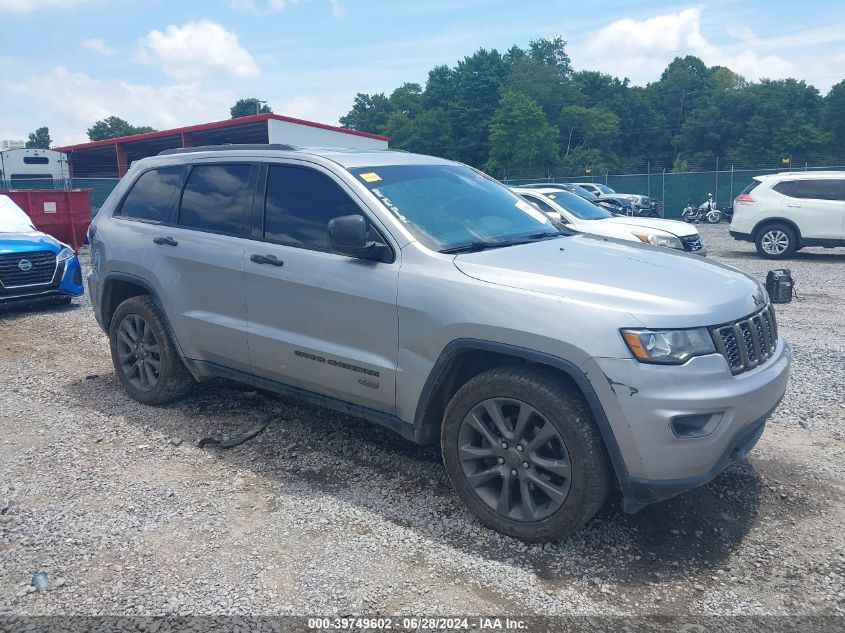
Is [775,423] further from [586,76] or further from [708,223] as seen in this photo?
[586,76]

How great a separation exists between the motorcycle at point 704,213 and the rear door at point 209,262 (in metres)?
26.1

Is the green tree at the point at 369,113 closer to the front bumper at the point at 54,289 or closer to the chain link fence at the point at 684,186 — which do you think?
the chain link fence at the point at 684,186

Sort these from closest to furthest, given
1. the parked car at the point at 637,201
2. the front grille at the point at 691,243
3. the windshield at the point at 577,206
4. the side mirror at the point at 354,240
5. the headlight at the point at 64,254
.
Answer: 1. the side mirror at the point at 354,240
2. the headlight at the point at 64,254
3. the front grille at the point at 691,243
4. the windshield at the point at 577,206
5. the parked car at the point at 637,201

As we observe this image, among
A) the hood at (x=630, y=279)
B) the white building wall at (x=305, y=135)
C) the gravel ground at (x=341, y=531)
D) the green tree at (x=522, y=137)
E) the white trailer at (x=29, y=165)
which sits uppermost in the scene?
the green tree at (x=522, y=137)

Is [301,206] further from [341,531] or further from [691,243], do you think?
[691,243]

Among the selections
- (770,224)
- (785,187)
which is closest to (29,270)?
(770,224)

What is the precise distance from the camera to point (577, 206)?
40.2 ft

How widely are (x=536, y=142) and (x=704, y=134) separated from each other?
652 inches

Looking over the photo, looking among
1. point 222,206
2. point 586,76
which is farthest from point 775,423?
point 586,76

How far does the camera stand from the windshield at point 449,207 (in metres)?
4.09

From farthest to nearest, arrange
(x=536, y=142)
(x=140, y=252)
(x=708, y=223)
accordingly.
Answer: (x=536, y=142), (x=708, y=223), (x=140, y=252)

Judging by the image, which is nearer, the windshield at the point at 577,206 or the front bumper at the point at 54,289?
the front bumper at the point at 54,289

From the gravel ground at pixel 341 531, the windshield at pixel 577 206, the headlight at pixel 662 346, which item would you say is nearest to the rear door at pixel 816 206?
the windshield at pixel 577 206

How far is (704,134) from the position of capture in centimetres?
6969
